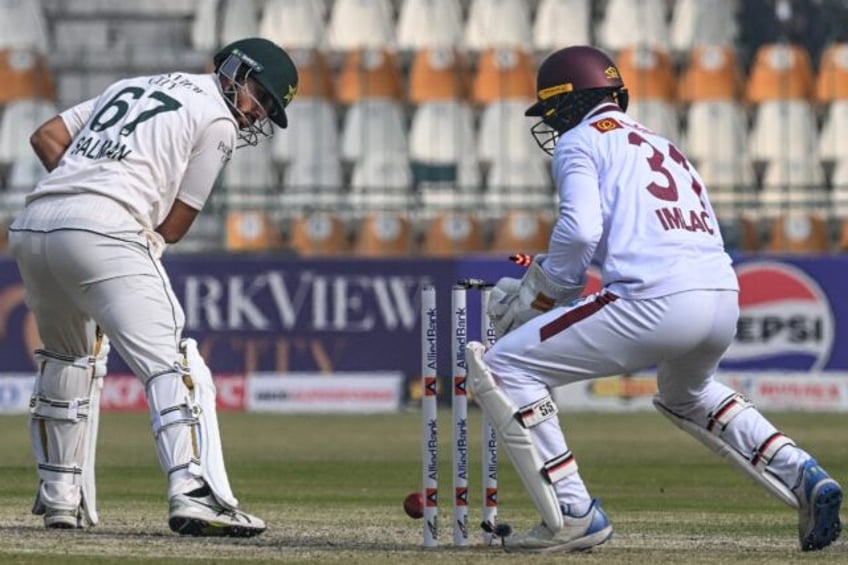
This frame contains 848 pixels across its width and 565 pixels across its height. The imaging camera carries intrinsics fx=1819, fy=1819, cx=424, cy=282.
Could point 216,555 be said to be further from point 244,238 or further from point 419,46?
point 419,46

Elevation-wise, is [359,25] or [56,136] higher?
[359,25]

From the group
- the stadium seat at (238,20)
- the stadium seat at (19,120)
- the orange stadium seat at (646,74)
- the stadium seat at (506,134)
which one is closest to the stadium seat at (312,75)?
the stadium seat at (238,20)

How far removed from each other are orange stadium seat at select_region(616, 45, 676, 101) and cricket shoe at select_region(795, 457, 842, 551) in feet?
56.8

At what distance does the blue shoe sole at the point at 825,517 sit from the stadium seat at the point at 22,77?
59.6 feet

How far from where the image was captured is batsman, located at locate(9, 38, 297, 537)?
22.0 feet

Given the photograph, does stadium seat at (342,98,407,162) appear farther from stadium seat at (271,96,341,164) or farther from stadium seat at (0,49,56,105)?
stadium seat at (0,49,56,105)

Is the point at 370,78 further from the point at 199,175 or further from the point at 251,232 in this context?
the point at 199,175

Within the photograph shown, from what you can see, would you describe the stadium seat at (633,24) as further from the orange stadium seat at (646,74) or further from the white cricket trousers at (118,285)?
Result: the white cricket trousers at (118,285)

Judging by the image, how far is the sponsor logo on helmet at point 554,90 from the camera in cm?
669

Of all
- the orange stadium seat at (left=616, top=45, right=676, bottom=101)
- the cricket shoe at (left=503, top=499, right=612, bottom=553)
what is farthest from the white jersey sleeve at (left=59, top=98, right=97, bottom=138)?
the orange stadium seat at (left=616, top=45, right=676, bottom=101)

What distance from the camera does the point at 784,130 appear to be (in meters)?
23.7

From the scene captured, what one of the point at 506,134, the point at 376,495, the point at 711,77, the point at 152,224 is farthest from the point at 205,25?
the point at 152,224

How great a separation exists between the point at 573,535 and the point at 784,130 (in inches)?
712

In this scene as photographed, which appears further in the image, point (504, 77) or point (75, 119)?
point (504, 77)
